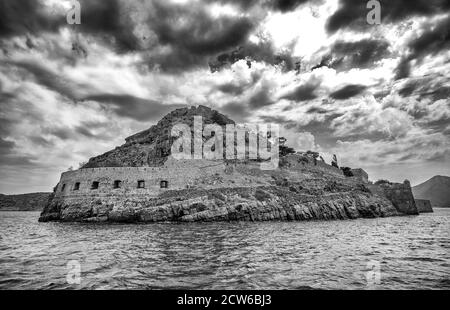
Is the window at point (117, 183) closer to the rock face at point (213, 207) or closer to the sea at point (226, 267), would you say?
the rock face at point (213, 207)

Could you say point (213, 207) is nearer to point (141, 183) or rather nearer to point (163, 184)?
point (163, 184)

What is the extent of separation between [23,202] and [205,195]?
14913cm

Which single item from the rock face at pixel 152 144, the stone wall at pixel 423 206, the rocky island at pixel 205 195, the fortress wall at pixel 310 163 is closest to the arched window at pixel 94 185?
the rocky island at pixel 205 195

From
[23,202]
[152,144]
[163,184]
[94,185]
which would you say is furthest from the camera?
[23,202]

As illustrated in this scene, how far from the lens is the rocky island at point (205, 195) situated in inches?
1464

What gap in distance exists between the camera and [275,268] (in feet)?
32.1

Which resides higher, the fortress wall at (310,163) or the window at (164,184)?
the fortress wall at (310,163)

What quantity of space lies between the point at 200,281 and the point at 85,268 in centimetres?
497

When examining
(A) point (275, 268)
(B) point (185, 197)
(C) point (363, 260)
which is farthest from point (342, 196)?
(A) point (275, 268)

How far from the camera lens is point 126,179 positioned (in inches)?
1654

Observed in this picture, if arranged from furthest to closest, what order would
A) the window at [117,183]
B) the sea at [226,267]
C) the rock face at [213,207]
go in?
the window at [117,183] < the rock face at [213,207] < the sea at [226,267]

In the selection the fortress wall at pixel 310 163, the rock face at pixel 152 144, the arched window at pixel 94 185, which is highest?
the rock face at pixel 152 144

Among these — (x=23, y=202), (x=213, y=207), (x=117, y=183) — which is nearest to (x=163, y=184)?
(x=117, y=183)
